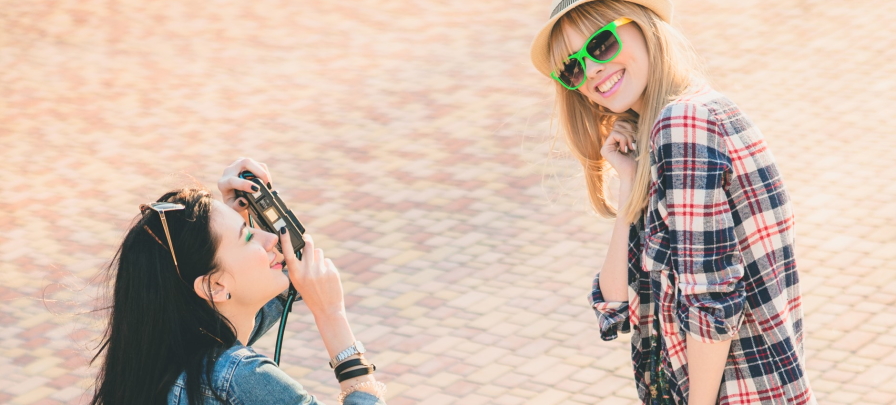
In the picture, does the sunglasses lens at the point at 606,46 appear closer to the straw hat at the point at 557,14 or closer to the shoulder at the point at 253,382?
the straw hat at the point at 557,14

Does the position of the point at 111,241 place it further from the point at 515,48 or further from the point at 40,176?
the point at 515,48

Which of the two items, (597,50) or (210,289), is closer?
(210,289)

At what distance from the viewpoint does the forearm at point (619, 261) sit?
2.60m

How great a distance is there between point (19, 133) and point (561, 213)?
5.05 meters

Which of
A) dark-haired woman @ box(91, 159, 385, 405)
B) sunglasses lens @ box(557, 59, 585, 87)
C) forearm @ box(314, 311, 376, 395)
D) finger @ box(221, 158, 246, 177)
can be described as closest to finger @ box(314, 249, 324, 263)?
dark-haired woman @ box(91, 159, 385, 405)

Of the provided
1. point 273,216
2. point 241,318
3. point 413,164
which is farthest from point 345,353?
point 413,164

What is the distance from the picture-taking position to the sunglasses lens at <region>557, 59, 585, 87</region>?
9.00ft

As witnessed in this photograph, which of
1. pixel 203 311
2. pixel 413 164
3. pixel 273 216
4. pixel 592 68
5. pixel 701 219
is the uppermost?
pixel 592 68

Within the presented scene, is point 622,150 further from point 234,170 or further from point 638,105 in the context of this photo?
point 234,170

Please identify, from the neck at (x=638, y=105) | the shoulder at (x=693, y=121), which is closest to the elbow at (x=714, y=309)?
the shoulder at (x=693, y=121)

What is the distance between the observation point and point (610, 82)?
2.70 metres

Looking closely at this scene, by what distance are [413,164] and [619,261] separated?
526cm

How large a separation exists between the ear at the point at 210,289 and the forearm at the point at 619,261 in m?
1.01

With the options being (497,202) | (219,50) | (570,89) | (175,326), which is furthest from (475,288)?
(219,50)
